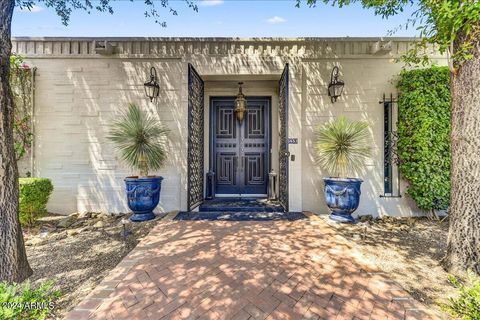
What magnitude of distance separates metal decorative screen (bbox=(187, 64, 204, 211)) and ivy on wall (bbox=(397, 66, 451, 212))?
4201mm

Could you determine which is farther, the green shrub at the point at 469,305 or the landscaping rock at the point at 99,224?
the landscaping rock at the point at 99,224

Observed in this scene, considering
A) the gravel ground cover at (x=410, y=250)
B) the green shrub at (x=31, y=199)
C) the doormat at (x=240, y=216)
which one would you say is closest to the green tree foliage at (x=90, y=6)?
the green shrub at (x=31, y=199)

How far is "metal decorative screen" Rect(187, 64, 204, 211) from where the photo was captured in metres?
4.02

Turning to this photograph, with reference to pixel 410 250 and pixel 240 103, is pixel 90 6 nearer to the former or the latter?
pixel 240 103

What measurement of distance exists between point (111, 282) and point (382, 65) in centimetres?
575

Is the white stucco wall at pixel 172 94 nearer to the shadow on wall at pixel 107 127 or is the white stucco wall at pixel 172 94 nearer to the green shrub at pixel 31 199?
the shadow on wall at pixel 107 127

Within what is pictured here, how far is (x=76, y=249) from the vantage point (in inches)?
112

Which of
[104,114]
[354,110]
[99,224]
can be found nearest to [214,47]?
[104,114]

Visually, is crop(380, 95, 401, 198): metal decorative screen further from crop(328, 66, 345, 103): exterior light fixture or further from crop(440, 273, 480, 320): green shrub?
crop(440, 273, 480, 320): green shrub

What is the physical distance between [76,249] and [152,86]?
302cm

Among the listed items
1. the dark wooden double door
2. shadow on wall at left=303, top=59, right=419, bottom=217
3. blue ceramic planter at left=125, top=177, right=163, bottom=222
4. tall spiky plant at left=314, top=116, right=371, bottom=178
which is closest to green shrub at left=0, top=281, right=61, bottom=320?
blue ceramic planter at left=125, top=177, right=163, bottom=222

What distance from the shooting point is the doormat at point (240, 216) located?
3775mm

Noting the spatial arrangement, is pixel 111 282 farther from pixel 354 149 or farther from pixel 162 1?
pixel 162 1

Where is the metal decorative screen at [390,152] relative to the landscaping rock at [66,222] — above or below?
above
